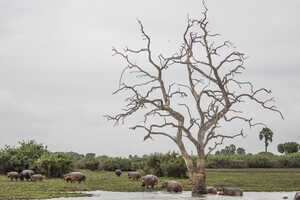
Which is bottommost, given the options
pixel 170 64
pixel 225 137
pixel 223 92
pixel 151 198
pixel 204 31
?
pixel 151 198

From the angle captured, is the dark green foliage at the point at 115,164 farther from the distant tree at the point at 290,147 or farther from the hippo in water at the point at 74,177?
the distant tree at the point at 290,147

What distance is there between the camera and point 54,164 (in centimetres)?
3725

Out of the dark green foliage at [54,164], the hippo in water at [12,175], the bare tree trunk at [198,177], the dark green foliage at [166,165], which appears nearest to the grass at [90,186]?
the hippo in water at [12,175]

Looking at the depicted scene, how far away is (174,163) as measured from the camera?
3747cm

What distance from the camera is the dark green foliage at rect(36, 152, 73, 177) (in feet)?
122

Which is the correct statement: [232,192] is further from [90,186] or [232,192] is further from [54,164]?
[54,164]

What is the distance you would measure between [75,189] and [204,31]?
11568 mm

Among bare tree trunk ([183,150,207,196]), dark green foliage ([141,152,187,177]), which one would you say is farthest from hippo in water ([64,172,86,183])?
dark green foliage ([141,152,187,177])

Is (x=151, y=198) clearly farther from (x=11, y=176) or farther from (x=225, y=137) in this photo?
(x=11, y=176)

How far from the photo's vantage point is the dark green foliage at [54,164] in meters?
37.1

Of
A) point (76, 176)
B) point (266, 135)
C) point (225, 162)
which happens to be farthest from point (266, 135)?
point (76, 176)

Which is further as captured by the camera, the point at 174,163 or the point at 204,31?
the point at 174,163

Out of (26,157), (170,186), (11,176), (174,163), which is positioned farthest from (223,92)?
(26,157)

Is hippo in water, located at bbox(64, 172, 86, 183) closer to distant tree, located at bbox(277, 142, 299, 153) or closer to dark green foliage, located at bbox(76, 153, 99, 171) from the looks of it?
dark green foliage, located at bbox(76, 153, 99, 171)
